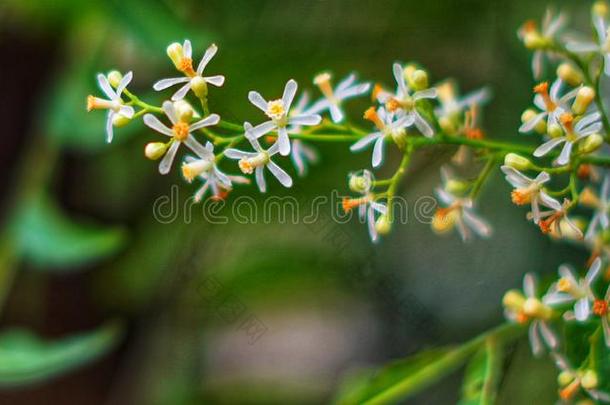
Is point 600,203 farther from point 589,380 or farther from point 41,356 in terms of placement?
point 41,356

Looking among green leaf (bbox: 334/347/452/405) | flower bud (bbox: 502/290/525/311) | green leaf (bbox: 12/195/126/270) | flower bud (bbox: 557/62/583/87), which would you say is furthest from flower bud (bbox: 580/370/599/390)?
green leaf (bbox: 12/195/126/270)

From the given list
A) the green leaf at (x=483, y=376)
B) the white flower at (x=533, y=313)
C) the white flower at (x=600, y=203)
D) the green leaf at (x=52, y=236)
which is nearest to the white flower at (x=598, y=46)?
the white flower at (x=600, y=203)

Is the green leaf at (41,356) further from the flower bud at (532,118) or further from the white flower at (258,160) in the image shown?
the flower bud at (532,118)

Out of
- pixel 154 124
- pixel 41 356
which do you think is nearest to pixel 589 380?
pixel 154 124

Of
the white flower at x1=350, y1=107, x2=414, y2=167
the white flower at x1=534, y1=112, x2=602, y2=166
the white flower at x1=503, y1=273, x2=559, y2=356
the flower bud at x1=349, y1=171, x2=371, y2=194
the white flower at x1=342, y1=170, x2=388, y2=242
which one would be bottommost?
the white flower at x1=503, y1=273, x2=559, y2=356

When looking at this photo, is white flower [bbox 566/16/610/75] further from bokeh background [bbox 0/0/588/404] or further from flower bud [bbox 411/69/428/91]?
bokeh background [bbox 0/0/588/404]

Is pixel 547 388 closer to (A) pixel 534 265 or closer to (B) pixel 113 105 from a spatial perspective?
(A) pixel 534 265
